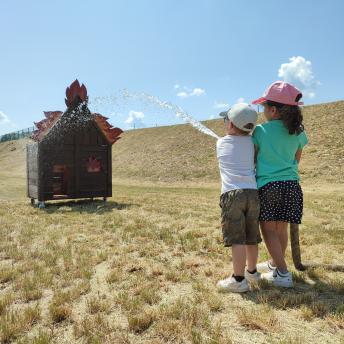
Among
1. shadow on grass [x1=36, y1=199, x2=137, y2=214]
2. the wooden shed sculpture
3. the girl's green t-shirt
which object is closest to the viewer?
the girl's green t-shirt

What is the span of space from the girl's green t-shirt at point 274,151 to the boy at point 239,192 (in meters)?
0.14

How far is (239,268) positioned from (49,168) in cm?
914

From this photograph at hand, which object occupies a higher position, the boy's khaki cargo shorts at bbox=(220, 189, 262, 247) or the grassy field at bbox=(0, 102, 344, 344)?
the boy's khaki cargo shorts at bbox=(220, 189, 262, 247)

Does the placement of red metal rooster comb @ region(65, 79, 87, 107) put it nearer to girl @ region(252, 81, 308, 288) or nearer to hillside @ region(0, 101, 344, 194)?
girl @ region(252, 81, 308, 288)

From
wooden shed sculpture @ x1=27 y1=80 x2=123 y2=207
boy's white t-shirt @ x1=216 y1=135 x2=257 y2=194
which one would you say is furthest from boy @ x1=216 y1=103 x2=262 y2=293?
wooden shed sculpture @ x1=27 y1=80 x2=123 y2=207

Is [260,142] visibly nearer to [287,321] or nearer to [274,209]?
[274,209]

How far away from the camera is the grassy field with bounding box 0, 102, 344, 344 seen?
10.2ft

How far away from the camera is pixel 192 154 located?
37688 millimetres

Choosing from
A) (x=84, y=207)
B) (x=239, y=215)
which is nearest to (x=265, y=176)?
(x=239, y=215)

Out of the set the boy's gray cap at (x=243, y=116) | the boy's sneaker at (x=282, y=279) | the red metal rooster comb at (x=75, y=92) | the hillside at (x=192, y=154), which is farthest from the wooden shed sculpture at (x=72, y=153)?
the hillside at (x=192, y=154)

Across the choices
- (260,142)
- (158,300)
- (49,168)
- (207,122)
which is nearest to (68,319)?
(158,300)

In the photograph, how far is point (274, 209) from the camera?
4254mm

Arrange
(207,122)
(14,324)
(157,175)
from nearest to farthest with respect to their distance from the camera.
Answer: (14,324) → (157,175) → (207,122)

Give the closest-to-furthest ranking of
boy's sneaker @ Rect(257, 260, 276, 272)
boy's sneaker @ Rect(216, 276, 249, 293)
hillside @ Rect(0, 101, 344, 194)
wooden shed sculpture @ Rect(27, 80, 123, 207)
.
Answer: boy's sneaker @ Rect(216, 276, 249, 293)
boy's sneaker @ Rect(257, 260, 276, 272)
wooden shed sculpture @ Rect(27, 80, 123, 207)
hillside @ Rect(0, 101, 344, 194)
